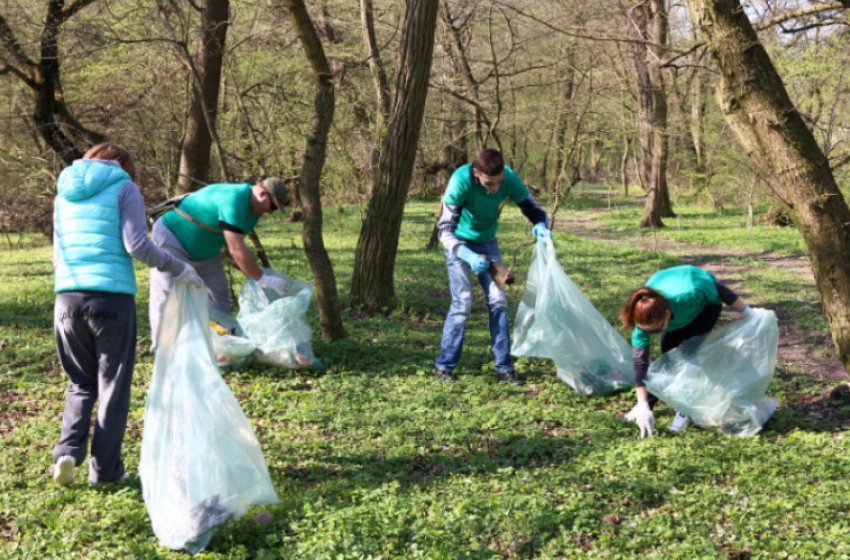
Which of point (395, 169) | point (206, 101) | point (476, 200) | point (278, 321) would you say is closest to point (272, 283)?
point (278, 321)

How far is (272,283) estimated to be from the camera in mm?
4988

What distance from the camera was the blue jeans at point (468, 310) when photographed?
16.8 feet

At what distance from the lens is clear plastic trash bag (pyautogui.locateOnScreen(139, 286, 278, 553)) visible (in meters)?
2.97

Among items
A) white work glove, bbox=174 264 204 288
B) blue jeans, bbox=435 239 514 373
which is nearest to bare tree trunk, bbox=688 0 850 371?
blue jeans, bbox=435 239 514 373

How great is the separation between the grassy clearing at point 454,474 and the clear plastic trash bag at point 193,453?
0.46ft

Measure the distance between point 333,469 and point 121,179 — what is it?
177 cm

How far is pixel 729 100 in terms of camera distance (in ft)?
13.6

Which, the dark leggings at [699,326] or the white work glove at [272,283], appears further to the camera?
the white work glove at [272,283]

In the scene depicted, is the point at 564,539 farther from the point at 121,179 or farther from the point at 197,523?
the point at 121,179

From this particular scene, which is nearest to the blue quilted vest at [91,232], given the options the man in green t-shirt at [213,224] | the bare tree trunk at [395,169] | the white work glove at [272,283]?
the man in green t-shirt at [213,224]

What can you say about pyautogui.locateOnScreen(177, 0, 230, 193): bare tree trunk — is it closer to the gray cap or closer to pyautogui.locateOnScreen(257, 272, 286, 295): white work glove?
pyautogui.locateOnScreen(257, 272, 286, 295): white work glove

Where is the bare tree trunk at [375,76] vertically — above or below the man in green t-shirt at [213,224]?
above

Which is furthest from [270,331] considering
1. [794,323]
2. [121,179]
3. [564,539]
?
[794,323]

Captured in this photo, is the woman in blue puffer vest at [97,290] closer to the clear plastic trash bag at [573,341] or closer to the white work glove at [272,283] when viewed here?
the white work glove at [272,283]
